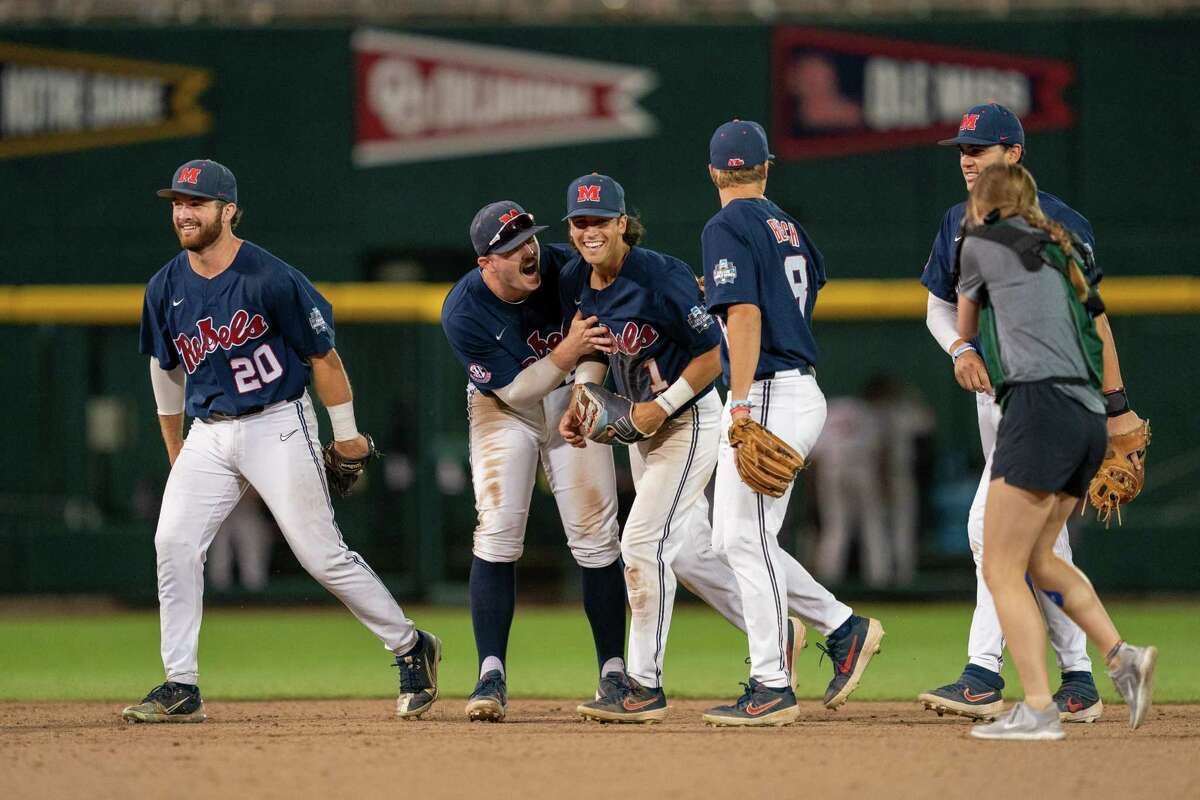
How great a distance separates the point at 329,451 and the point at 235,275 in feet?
2.43

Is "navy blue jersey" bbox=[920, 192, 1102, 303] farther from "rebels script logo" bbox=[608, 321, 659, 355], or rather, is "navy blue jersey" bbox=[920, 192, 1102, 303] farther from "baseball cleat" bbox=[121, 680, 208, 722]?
"baseball cleat" bbox=[121, 680, 208, 722]

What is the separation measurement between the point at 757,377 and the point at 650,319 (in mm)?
479

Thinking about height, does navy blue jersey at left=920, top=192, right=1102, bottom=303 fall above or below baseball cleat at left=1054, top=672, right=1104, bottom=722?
above

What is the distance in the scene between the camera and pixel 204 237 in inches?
242

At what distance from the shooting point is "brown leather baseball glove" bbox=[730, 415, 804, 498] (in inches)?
213

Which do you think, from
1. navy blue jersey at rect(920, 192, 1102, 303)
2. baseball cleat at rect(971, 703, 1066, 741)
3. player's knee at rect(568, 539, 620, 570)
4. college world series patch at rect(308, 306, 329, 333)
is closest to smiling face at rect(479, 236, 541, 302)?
college world series patch at rect(308, 306, 329, 333)

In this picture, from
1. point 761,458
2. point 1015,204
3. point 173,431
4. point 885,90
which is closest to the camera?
point 1015,204

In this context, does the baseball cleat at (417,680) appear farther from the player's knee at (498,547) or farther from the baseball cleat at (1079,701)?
the baseball cleat at (1079,701)

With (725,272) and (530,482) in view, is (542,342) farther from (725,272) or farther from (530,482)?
(725,272)

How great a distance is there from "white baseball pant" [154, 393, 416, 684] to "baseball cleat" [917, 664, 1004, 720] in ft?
6.21

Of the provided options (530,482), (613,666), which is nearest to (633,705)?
(613,666)

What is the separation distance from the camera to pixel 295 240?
1424cm

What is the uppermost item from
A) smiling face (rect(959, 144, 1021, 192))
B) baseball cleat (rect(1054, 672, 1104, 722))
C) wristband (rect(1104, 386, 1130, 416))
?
smiling face (rect(959, 144, 1021, 192))

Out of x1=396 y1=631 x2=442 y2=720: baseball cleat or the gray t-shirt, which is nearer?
the gray t-shirt
